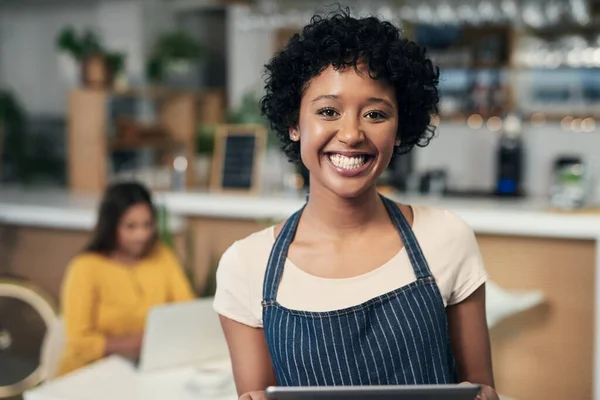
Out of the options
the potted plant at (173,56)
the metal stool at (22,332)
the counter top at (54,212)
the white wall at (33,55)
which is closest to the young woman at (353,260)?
the metal stool at (22,332)

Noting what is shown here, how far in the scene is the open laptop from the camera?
210 cm

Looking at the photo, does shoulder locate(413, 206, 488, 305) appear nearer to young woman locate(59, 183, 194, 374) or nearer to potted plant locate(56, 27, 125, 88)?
young woman locate(59, 183, 194, 374)

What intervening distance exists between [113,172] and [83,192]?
521 mm

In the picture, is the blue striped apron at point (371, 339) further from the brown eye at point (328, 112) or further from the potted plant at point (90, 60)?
the potted plant at point (90, 60)

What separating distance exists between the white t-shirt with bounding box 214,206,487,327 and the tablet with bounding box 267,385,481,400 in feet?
0.68

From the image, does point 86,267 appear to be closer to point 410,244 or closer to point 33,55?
point 410,244

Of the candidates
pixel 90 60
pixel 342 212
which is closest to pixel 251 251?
pixel 342 212

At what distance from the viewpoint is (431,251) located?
1253 millimetres

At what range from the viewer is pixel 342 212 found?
1255mm

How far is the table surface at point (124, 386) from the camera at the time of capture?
77.2 inches

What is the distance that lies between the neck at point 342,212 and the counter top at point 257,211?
183 centimetres

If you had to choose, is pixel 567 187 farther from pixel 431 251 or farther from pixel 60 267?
pixel 60 267

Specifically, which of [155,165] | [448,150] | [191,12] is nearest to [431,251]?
[155,165]

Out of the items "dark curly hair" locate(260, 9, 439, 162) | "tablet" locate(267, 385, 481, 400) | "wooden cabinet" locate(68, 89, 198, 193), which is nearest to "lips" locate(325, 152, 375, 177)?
"dark curly hair" locate(260, 9, 439, 162)
